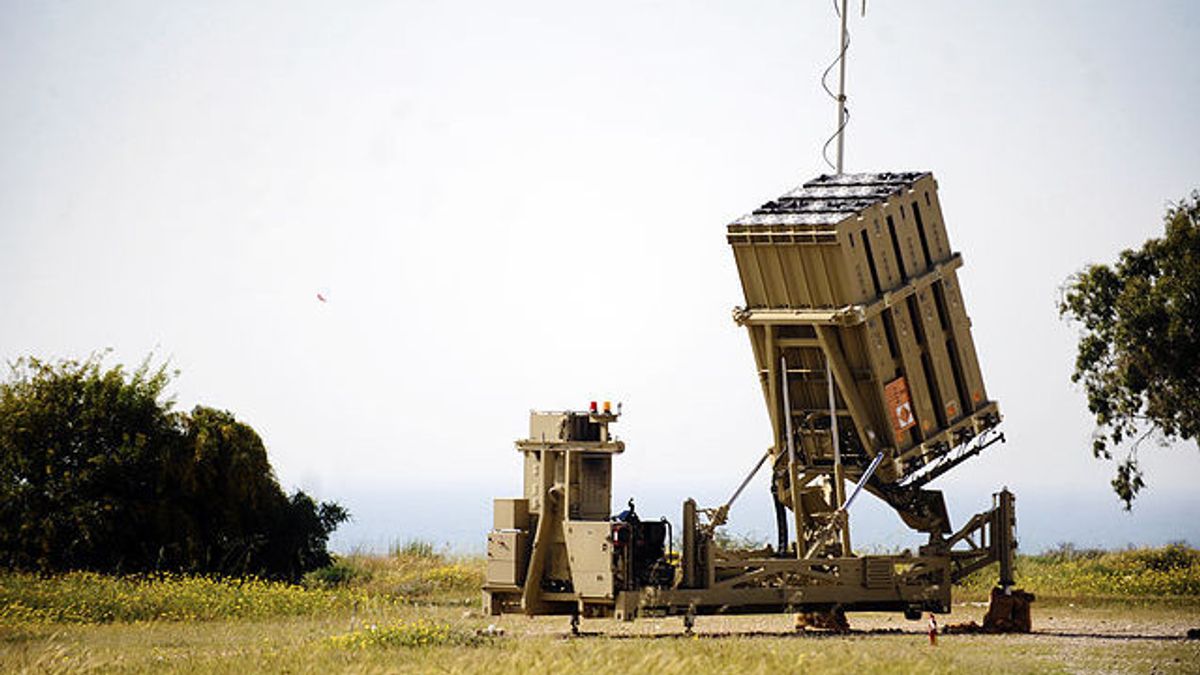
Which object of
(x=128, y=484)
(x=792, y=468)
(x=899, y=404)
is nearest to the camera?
(x=899, y=404)

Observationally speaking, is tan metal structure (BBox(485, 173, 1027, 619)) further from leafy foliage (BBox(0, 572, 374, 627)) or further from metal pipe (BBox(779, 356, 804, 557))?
leafy foliage (BBox(0, 572, 374, 627))

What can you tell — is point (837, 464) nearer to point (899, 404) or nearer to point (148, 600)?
point (899, 404)

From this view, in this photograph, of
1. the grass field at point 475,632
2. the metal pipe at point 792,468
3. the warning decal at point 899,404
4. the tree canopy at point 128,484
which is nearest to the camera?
the grass field at point 475,632

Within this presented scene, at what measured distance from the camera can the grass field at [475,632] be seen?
16.1 metres

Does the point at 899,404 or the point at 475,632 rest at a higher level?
the point at 899,404

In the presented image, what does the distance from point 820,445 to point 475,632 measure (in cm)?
585

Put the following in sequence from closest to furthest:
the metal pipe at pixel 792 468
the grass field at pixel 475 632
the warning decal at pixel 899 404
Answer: the grass field at pixel 475 632 < the warning decal at pixel 899 404 < the metal pipe at pixel 792 468

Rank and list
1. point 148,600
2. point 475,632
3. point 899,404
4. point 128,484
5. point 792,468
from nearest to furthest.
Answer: point 475,632 → point 899,404 → point 792,468 → point 148,600 → point 128,484

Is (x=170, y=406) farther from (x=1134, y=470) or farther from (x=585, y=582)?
(x=1134, y=470)

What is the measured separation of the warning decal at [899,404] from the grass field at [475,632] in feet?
8.91

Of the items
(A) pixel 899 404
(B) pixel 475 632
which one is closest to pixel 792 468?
(A) pixel 899 404

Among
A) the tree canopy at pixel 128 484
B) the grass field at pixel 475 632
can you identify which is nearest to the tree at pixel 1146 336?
the grass field at pixel 475 632

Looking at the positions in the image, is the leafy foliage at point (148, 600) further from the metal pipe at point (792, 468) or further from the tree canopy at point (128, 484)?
the metal pipe at point (792, 468)

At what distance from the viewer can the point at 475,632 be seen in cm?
1988
